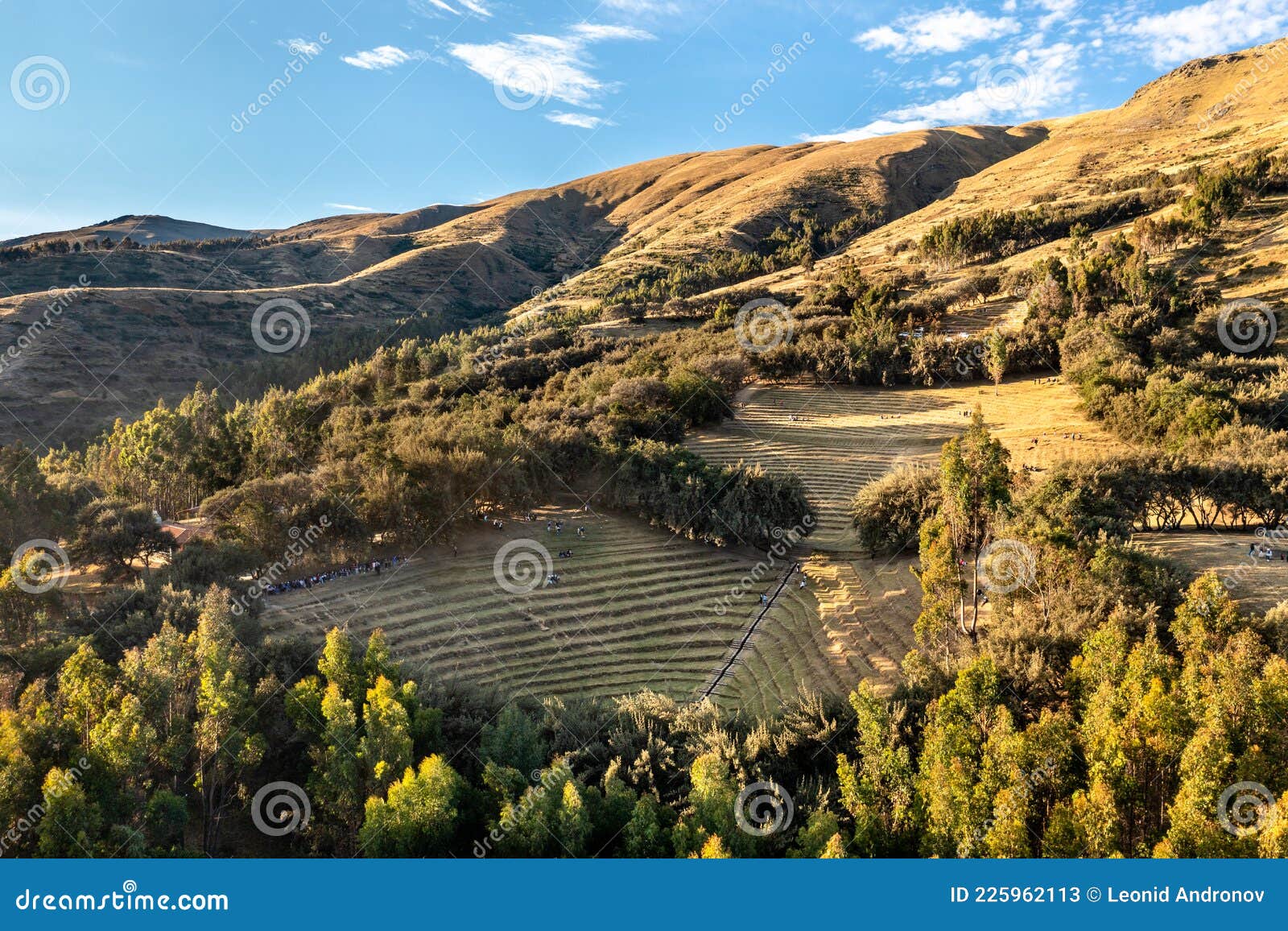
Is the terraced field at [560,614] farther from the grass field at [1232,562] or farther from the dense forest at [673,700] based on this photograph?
the grass field at [1232,562]

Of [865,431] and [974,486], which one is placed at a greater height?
[865,431]

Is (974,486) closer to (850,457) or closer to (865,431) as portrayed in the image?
(850,457)

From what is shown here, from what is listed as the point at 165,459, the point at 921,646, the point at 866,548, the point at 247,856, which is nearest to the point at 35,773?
the point at 247,856

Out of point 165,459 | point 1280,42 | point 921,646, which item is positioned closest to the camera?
point 921,646

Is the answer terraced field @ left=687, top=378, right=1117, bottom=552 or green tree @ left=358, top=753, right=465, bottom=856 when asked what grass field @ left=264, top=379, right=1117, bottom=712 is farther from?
green tree @ left=358, top=753, right=465, bottom=856

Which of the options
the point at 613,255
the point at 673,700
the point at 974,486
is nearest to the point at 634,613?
the point at 673,700

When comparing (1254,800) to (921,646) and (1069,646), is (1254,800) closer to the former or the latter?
(1069,646)
